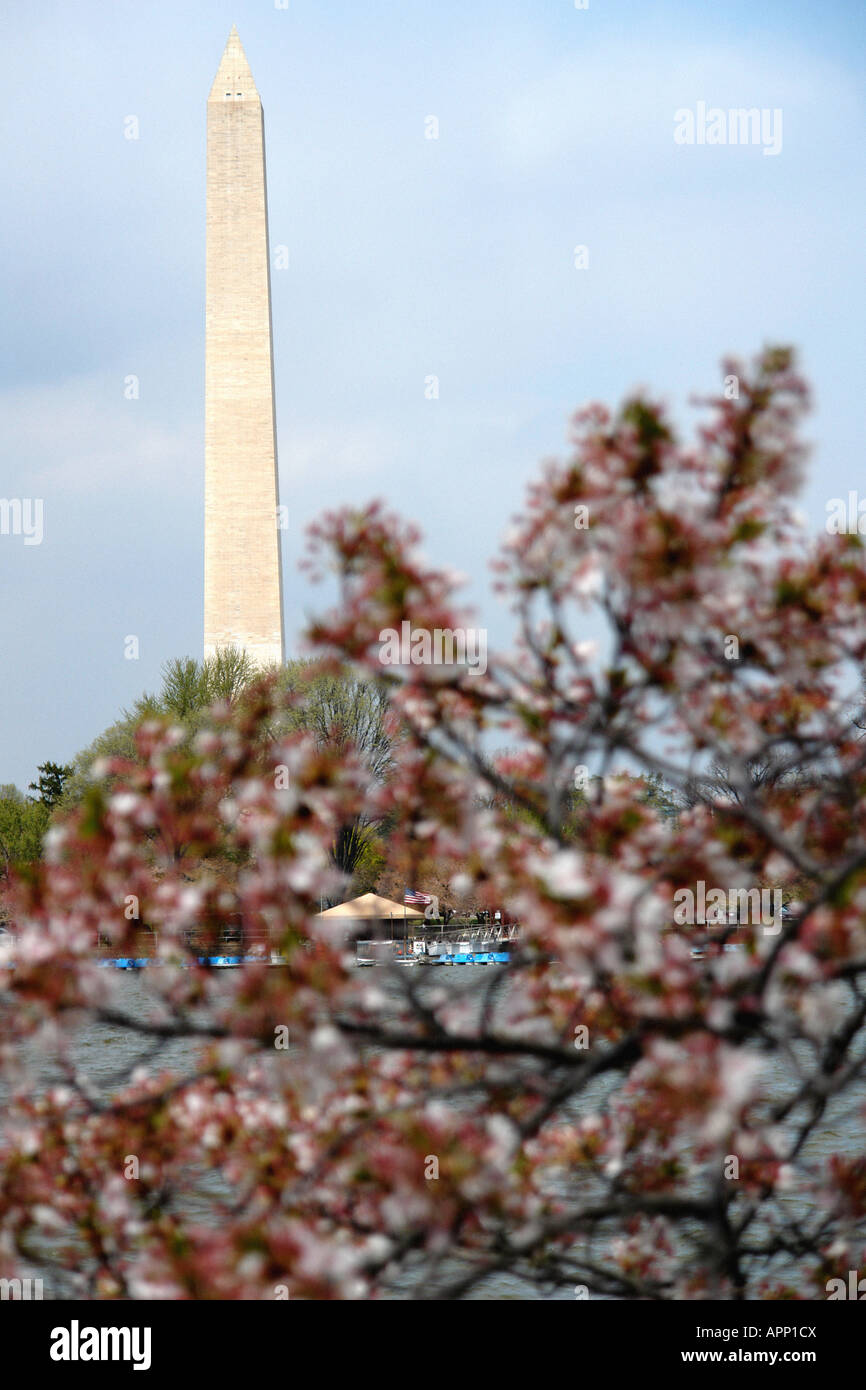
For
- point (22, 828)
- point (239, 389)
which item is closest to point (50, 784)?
point (22, 828)

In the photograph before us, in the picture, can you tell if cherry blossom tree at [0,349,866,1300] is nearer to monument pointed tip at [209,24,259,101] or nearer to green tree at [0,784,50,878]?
monument pointed tip at [209,24,259,101]

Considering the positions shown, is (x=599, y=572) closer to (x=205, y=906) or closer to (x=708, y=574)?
(x=708, y=574)

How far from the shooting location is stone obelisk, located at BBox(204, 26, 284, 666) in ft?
151

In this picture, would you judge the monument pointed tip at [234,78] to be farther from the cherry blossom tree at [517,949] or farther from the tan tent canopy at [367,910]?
the cherry blossom tree at [517,949]

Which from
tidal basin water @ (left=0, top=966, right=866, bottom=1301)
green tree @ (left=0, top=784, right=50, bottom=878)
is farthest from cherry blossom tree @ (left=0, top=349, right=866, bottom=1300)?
green tree @ (left=0, top=784, right=50, bottom=878)

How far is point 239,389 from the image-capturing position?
4831 cm

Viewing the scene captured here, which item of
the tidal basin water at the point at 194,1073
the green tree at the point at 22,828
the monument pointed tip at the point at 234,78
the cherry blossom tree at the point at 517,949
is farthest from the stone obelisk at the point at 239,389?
the cherry blossom tree at the point at 517,949

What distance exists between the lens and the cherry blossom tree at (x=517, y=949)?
3.27m

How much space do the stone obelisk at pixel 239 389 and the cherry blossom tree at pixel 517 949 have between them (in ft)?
147

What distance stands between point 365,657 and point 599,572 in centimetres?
67

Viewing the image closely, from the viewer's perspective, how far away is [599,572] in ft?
11.8

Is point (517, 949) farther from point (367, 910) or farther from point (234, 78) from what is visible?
point (234, 78)

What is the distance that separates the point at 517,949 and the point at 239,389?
45.8 metres
